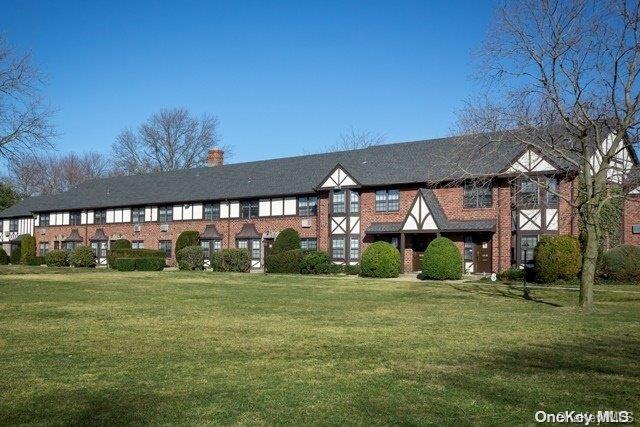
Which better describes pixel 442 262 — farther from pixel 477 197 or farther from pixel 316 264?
pixel 316 264

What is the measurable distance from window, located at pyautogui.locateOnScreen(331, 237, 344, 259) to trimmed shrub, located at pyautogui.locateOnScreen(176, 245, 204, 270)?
9.13m

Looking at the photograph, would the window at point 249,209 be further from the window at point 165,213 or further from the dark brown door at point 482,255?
the dark brown door at point 482,255

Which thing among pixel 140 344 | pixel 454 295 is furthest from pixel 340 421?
pixel 454 295

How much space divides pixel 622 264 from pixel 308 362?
2165cm

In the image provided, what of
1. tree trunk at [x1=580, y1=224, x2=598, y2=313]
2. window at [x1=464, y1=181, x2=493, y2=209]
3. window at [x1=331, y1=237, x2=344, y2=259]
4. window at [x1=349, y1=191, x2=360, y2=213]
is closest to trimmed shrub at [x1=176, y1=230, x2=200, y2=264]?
window at [x1=331, y1=237, x2=344, y2=259]

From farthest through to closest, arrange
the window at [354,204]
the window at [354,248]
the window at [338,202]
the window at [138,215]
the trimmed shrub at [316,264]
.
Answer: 1. the window at [138,215]
2. the window at [338,202]
3. the window at [354,204]
4. the window at [354,248]
5. the trimmed shrub at [316,264]

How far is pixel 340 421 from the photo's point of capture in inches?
233

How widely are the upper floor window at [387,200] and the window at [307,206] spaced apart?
4.74m

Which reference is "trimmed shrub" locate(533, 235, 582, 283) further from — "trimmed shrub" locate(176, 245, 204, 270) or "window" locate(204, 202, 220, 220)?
"window" locate(204, 202, 220, 220)

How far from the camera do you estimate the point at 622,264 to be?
1016 inches

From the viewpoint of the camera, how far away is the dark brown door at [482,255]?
106ft

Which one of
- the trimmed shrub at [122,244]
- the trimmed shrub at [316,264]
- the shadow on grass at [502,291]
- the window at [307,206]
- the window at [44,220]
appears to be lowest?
the shadow on grass at [502,291]

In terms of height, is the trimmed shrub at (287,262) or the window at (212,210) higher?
the window at (212,210)

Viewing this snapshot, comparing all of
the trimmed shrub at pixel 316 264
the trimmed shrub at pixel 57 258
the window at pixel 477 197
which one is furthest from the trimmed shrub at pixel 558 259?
the trimmed shrub at pixel 57 258
